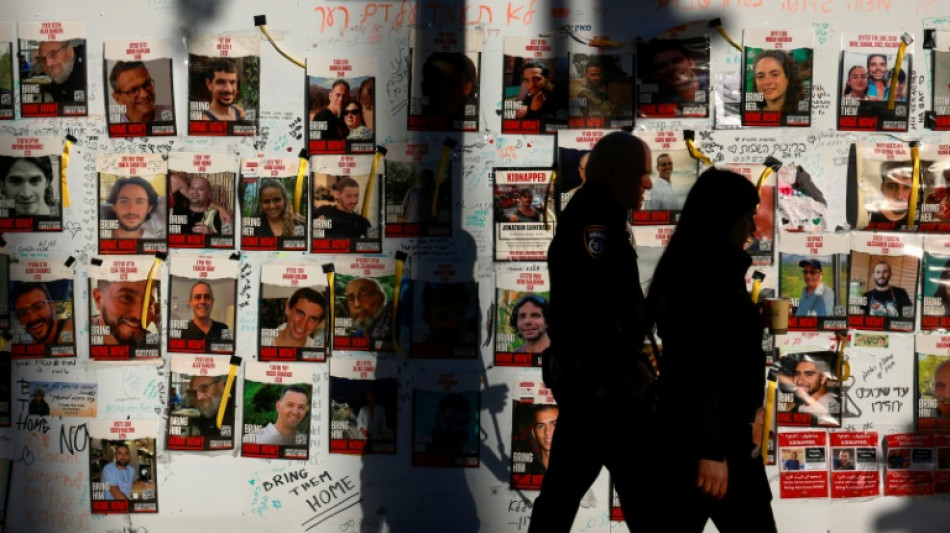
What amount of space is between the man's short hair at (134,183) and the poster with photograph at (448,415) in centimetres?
148

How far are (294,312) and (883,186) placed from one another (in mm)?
2786

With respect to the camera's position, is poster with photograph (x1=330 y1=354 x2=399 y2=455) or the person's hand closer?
the person's hand

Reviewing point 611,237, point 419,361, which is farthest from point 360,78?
point 611,237

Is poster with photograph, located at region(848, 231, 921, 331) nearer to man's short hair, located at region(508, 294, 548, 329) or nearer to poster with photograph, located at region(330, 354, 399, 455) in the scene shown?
man's short hair, located at region(508, 294, 548, 329)

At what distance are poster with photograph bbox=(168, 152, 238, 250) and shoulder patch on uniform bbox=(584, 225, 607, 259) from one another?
2006mm

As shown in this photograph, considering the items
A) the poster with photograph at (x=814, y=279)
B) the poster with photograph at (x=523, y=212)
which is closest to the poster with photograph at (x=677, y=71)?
the poster with photograph at (x=523, y=212)

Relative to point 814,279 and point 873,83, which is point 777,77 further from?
point 814,279

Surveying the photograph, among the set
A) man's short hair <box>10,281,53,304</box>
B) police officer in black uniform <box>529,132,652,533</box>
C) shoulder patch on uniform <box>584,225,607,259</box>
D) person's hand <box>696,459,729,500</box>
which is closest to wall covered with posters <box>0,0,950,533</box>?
man's short hair <box>10,281,53,304</box>

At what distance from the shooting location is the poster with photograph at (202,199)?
5.32m

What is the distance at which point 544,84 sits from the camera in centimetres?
520

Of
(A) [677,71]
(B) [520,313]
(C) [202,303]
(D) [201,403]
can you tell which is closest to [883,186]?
(A) [677,71]

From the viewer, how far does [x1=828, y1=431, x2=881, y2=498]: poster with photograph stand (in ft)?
17.2

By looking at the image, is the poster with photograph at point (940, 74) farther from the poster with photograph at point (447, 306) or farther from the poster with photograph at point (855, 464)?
the poster with photograph at point (447, 306)

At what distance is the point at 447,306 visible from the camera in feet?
17.3
